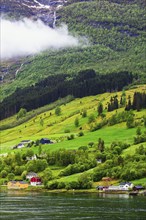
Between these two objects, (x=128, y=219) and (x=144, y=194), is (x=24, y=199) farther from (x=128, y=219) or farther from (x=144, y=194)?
(x=128, y=219)

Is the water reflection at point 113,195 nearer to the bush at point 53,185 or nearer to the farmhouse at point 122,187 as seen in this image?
the farmhouse at point 122,187

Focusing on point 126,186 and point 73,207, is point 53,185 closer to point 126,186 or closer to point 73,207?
point 126,186

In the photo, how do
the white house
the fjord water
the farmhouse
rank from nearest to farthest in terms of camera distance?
the fjord water → the white house → the farmhouse

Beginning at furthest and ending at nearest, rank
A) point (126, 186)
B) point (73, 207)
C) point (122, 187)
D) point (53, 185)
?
1. point (53, 185)
2. point (122, 187)
3. point (126, 186)
4. point (73, 207)

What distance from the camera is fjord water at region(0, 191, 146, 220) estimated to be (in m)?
120

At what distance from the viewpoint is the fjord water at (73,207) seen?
394 feet

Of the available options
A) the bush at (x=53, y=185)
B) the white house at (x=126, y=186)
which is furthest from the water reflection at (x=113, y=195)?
the bush at (x=53, y=185)

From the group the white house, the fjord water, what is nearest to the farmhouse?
the white house

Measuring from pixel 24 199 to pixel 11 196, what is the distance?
13350 mm

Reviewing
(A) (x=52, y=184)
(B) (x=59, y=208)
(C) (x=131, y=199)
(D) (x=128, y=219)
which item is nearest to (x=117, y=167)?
(A) (x=52, y=184)

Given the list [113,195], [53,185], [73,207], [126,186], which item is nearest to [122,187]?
[126,186]

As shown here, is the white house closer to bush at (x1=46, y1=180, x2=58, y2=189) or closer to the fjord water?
the fjord water

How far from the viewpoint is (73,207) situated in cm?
13512

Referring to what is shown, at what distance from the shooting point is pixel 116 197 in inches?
6378
